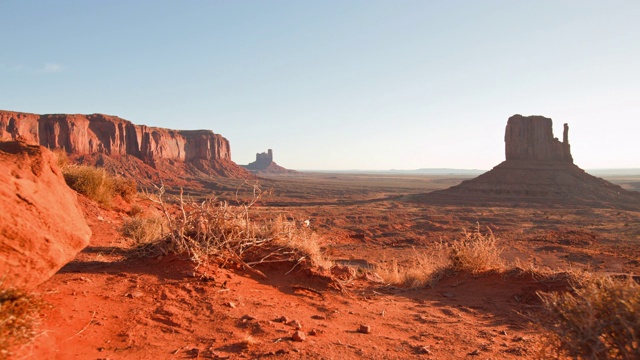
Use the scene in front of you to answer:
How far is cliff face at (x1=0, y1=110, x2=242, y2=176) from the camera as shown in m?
58.8

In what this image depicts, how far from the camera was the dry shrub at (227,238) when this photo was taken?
5.62 metres

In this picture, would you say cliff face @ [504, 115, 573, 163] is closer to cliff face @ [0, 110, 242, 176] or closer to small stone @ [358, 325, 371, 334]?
small stone @ [358, 325, 371, 334]

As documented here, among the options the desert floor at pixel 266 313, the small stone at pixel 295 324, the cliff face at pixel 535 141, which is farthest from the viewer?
the cliff face at pixel 535 141

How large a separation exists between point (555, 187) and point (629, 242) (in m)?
31.8

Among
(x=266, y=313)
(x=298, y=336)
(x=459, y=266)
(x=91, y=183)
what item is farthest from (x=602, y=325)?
(x=91, y=183)

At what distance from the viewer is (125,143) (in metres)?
75.8

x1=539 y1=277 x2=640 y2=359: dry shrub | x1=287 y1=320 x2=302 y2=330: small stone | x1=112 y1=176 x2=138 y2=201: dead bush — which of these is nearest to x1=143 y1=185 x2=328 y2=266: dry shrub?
x1=287 y1=320 x2=302 y2=330: small stone

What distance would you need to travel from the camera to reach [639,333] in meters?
2.57

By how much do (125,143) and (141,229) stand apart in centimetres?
7645

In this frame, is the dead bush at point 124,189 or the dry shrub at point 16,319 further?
the dead bush at point 124,189

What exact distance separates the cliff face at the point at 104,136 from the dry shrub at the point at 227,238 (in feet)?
160

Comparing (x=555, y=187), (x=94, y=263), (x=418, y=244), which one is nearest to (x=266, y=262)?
(x=94, y=263)

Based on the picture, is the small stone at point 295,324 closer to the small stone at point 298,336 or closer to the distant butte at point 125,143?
the small stone at point 298,336

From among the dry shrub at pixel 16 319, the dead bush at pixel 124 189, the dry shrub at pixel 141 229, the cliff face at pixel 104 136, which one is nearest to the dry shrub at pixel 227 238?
the dry shrub at pixel 141 229
